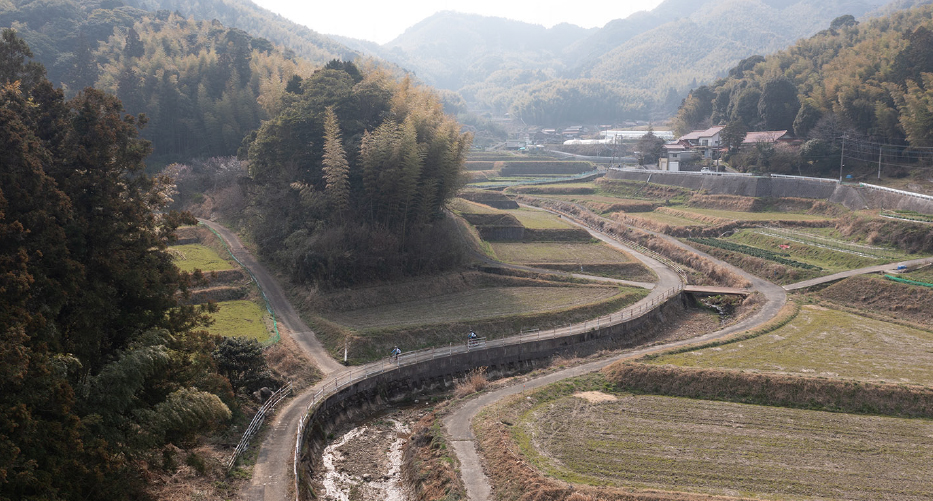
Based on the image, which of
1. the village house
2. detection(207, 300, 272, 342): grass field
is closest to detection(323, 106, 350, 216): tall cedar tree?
A: detection(207, 300, 272, 342): grass field

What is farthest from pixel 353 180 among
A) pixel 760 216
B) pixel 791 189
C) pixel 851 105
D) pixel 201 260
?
pixel 851 105

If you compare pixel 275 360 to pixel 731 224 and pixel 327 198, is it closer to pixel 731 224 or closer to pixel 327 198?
pixel 327 198

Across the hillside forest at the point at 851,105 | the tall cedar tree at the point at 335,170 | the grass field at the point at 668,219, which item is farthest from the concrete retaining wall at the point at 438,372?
the hillside forest at the point at 851,105

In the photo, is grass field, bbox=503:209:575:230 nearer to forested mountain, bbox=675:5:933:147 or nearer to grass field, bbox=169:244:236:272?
grass field, bbox=169:244:236:272

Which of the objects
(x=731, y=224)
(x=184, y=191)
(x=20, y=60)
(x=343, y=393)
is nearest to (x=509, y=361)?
(x=343, y=393)

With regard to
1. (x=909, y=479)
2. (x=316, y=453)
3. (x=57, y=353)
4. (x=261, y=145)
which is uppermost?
(x=261, y=145)

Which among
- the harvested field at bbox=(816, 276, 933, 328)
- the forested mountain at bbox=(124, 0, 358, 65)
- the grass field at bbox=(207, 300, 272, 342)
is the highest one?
the forested mountain at bbox=(124, 0, 358, 65)

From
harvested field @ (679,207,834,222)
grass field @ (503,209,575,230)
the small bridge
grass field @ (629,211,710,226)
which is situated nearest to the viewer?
the small bridge
